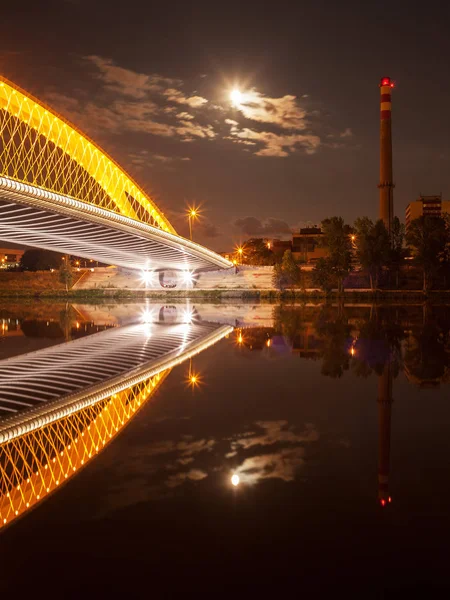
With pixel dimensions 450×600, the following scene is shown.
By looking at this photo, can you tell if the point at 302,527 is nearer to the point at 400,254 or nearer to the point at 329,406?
the point at 329,406

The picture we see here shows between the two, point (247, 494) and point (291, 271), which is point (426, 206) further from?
point (247, 494)

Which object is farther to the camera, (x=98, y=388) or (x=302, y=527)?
(x=98, y=388)

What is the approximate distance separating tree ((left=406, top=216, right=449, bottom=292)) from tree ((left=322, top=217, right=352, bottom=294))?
843 cm

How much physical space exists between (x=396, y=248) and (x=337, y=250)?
1525 cm

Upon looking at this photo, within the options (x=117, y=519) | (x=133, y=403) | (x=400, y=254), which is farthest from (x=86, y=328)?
(x=400, y=254)

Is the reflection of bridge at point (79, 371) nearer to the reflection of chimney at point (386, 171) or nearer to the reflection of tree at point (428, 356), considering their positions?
the reflection of tree at point (428, 356)

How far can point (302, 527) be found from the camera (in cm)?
523

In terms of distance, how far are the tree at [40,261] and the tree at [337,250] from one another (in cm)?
5977

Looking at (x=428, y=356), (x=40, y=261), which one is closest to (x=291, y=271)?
(x=40, y=261)

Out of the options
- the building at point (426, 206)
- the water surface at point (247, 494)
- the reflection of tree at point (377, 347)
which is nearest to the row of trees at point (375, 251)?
the reflection of tree at point (377, 347)

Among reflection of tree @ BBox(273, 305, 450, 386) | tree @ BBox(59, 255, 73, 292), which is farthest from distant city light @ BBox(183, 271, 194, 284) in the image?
reflection of tree @ BBox(273, 305, 450, 386)

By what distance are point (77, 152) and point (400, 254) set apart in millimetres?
48983

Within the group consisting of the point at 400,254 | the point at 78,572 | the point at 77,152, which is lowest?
the point at 78,572

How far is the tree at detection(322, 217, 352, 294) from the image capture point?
71938mm
